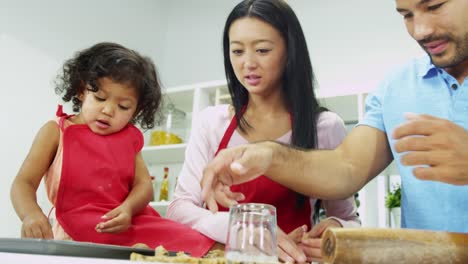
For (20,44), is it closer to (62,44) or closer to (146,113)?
(62,44)

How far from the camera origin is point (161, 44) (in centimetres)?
401

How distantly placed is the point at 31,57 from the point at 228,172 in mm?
2337

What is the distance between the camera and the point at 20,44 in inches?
111

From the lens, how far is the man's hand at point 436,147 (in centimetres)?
68

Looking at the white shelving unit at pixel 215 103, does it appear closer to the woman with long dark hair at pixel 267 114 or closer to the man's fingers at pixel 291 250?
the woman with long dark hair at pixel 267 114

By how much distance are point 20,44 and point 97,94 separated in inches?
63.9

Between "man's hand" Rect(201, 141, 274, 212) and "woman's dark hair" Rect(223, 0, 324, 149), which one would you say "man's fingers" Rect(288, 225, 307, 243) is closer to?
"man's hand" Rect(201, 141, 274, 212)

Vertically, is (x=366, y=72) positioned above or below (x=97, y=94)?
above

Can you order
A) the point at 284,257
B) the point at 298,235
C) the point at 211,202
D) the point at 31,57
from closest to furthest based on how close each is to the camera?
the point at 211,202 < the point at 284,257 < the point at 298,235 < the point at 31,57

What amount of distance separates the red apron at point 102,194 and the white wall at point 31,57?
140 cm

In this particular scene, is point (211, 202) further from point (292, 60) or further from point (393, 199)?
point (393, 199)

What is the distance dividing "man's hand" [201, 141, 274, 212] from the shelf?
2.08 metres

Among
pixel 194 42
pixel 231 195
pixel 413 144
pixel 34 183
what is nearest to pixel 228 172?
pixel 231 195

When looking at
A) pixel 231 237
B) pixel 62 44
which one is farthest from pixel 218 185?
pixel 62 44
